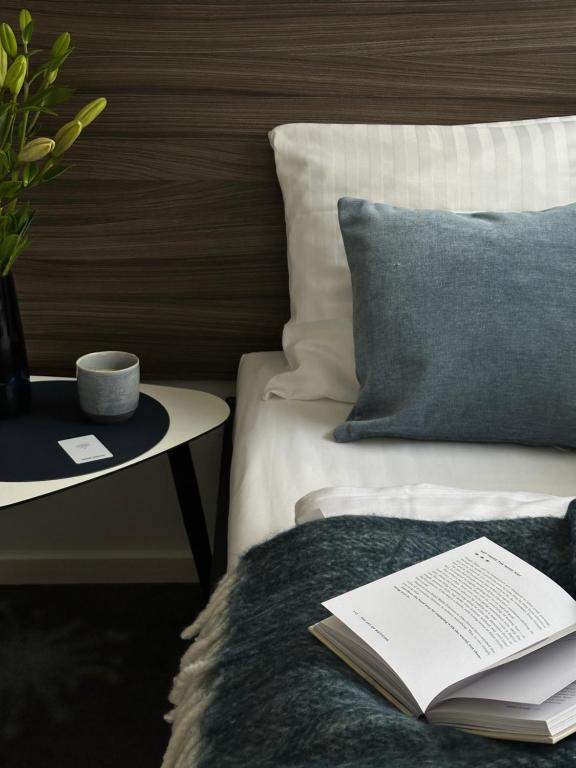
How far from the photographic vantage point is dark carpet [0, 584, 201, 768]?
1482 millimetres

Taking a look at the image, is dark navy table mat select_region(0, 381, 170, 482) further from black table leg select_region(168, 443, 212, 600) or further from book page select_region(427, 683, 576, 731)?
book page select_region(427, 683, 576, 731)

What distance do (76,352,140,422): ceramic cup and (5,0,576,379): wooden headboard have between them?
294 mm

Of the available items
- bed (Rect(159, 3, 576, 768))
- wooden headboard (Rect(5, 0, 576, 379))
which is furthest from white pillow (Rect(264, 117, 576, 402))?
wooden headboard (Rect(5, 0, 576, 379))

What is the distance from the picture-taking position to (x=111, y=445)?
1404mm

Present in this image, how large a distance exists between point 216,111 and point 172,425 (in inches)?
23.4

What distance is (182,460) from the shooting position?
160cm

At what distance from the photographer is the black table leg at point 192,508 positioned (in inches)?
63.1

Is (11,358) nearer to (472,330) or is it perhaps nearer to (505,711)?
(472,330)

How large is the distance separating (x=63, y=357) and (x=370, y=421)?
740mm

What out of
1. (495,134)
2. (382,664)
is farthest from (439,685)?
(495,134)

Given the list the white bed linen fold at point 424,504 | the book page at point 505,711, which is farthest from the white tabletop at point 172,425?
the book page at point 505,711

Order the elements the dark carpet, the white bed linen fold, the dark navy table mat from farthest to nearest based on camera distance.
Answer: the dark carpet < the dark navy table mat < the white bed linen fold

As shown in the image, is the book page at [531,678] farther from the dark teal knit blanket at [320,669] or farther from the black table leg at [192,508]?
the black table leg at [192,508]

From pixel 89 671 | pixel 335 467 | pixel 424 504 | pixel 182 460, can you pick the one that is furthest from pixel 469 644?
pixel 89 671
